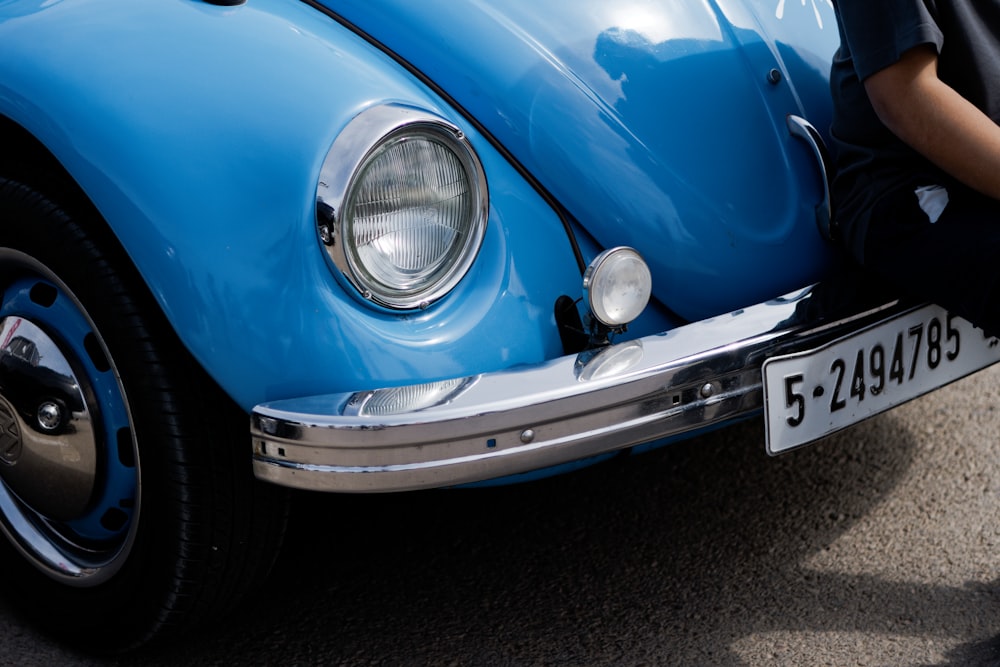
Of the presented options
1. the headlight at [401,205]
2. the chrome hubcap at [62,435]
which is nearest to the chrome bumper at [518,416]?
the headlight at [401,205]

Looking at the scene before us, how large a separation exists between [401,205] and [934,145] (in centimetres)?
87

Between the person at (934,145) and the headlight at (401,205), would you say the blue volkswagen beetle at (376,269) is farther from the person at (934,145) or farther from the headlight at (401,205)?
the person at (934,145)

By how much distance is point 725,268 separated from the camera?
2.12 meters

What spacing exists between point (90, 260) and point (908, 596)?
5.22 feet

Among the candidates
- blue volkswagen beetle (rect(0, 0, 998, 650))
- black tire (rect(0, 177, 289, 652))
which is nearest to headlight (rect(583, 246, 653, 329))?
blue volkswagen beetle (rect(0, 0, 998, 650))

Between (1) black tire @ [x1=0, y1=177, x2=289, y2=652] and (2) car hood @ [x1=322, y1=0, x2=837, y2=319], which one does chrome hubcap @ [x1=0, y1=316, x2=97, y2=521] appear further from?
(2) car hood @ [x1=322, y1=0, x2=837, y2=319]

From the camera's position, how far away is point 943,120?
191cm

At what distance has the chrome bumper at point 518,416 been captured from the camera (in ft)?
5.56

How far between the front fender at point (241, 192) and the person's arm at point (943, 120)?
26.2 inches

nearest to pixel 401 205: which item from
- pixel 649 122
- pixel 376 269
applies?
pixel 376 269

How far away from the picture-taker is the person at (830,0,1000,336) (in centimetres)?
189

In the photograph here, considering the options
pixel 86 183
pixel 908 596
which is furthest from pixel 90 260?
pixel 908 596

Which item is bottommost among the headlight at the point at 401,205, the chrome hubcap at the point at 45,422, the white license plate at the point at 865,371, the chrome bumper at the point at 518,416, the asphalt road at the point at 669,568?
the asphalt road at the point at 669,568

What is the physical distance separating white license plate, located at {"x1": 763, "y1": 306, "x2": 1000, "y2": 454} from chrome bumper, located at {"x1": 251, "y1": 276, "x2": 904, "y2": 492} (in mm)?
49
